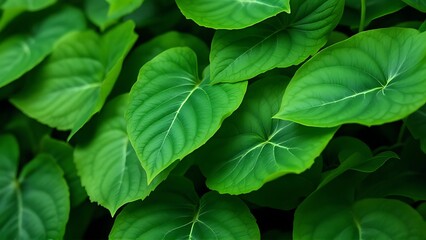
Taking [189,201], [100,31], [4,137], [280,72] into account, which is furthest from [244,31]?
[4,137]

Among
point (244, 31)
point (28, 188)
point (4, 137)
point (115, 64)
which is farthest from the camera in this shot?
point (4, 137)

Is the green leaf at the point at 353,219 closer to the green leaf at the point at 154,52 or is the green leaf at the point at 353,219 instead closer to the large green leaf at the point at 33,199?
the green leaf at the point at 154,52

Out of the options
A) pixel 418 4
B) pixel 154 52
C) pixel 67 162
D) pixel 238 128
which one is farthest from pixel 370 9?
pixel 67 162

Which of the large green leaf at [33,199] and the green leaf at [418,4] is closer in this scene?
the green leaf at [418,4]

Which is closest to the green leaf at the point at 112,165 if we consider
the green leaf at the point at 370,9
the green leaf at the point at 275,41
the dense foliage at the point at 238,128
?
the dense foliage at the point at 238,128

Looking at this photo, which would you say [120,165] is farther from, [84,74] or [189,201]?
[84,74]
